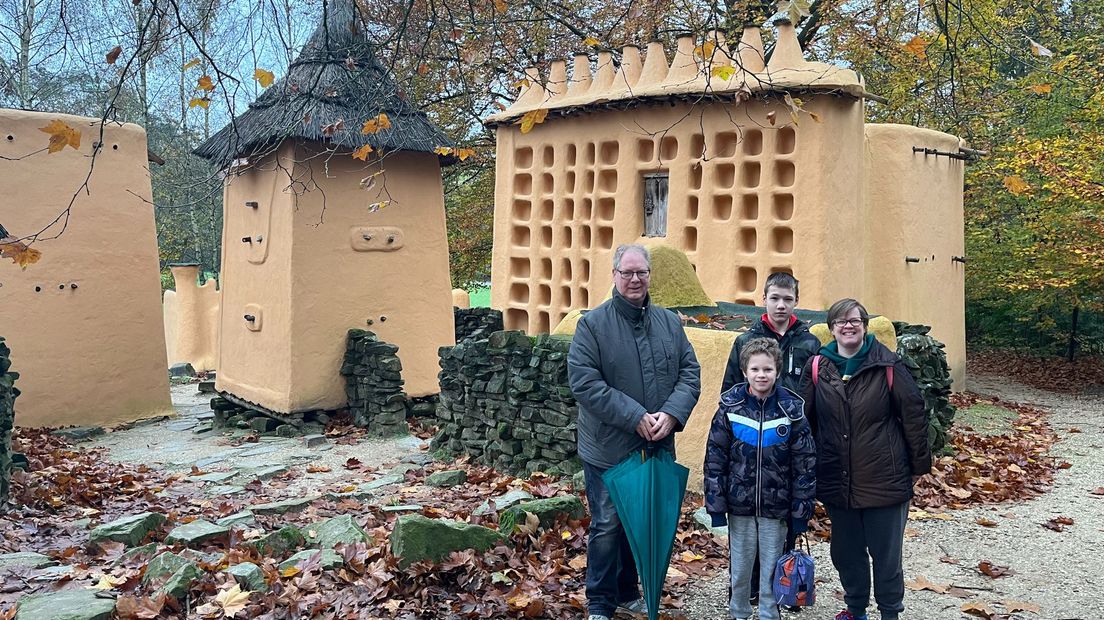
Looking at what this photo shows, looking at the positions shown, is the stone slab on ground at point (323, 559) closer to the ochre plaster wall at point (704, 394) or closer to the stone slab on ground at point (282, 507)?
the stone slab on ground at point (282, 507)

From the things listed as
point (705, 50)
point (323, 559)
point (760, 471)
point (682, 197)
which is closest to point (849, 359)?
point (760, 471)

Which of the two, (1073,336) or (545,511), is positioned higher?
(1073,336)

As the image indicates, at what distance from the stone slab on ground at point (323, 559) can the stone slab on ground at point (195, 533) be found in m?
0.89

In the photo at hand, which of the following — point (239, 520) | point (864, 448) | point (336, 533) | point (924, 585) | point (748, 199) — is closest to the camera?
point (864, 448)

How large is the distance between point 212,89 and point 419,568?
258 centimetres

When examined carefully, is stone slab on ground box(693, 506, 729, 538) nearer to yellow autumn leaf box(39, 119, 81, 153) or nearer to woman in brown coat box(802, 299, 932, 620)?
woman in brown coat box(802, 299, 932, 620)

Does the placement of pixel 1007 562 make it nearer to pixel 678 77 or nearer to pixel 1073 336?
pixel 678 77

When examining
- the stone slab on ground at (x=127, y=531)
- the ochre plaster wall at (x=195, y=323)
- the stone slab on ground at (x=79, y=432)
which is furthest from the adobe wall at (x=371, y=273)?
the ochre plaster wall at (x=195, y=323)

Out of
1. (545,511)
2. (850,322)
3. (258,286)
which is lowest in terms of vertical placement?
(545,511)

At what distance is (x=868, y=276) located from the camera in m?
11.2

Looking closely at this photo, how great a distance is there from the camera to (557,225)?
11.8 meters

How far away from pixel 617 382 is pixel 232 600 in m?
1.99

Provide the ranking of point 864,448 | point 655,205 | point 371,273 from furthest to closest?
point 371,273 < point 655,205 < point 864,448

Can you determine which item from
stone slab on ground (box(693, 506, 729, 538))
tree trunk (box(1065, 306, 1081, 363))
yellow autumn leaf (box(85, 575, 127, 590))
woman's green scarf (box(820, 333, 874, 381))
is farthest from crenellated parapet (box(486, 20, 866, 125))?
tree trunk (box(1065, 306, 1081, 363))
